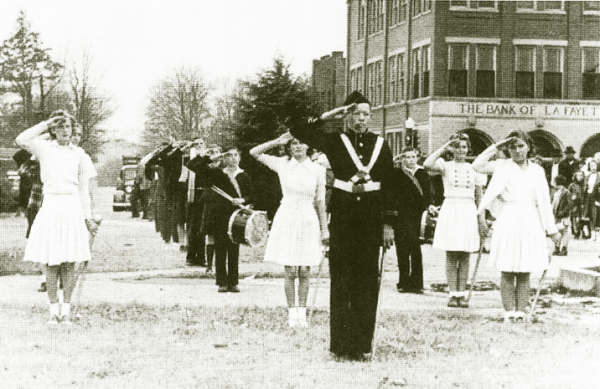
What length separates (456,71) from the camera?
147 feet

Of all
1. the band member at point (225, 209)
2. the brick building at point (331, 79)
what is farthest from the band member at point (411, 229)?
the brick building at point (331, 79)

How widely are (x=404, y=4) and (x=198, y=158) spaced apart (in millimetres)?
34128

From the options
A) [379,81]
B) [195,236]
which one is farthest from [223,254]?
[379,81]

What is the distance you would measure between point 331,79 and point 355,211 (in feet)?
172

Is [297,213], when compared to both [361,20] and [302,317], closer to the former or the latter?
[302,317]

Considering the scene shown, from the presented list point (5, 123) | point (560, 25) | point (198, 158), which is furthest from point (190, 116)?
point (198, 158)

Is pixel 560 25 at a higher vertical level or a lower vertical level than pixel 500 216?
higher

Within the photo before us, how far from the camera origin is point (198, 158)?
15.5 meters

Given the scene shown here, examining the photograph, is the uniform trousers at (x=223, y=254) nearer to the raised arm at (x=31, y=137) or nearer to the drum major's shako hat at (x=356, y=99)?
the raised arm at (x=31, y=137)

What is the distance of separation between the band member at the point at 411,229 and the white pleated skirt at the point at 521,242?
8.71ft

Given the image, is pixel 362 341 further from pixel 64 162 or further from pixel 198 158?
pixel 198 158

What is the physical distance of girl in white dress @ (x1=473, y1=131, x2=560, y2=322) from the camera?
37.5 feet

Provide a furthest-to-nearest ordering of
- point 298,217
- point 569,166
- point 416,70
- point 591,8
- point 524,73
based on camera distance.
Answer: point 416,70 < point 591,8 < point 524,73 < point 569,166 < point 298,217

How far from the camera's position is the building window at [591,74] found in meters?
45.2
